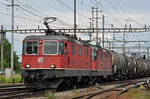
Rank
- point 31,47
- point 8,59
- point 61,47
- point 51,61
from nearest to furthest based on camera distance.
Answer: point 51,61 → point 61,47 → point 31,47 → point 8,59

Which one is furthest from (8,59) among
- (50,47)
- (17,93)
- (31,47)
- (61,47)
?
(17,93)

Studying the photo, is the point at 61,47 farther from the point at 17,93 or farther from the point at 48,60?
the point at 17,93

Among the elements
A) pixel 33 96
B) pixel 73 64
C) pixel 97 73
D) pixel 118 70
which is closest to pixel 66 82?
pixel 73 64

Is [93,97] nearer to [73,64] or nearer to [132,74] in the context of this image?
[73,64]

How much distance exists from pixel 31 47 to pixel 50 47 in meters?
1.27

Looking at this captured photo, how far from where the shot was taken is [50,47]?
20.0 metres

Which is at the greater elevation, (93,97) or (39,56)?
(39,56)

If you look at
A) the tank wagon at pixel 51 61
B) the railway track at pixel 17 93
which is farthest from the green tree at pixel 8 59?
the railway track at pixel 17 93

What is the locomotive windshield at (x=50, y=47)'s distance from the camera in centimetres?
1984

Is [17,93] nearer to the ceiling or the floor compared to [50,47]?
nearer to the floor

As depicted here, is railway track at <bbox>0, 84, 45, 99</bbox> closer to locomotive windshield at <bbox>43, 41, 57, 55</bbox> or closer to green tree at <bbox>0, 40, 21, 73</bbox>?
locomotive windshield at <bbox>43, 41, 57, 55</bbox>

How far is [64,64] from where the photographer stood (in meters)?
20.0

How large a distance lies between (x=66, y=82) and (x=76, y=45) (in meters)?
2.78

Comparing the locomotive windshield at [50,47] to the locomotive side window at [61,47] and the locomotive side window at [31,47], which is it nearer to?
the locomotive side window at [61,47]
